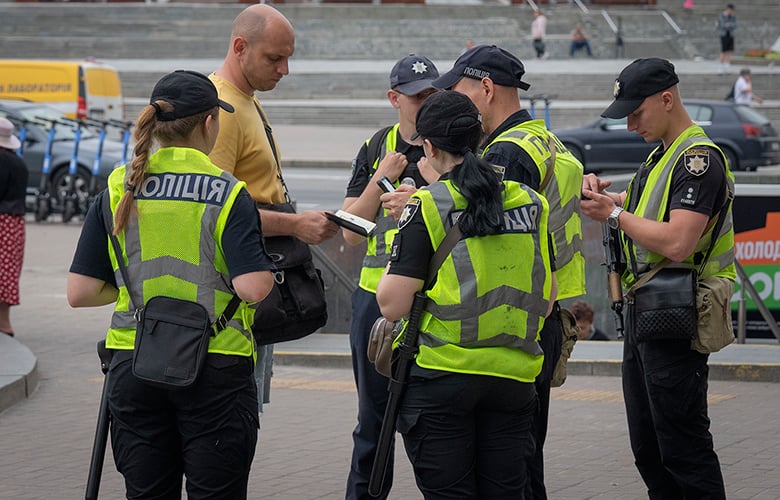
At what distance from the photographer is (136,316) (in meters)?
4.08

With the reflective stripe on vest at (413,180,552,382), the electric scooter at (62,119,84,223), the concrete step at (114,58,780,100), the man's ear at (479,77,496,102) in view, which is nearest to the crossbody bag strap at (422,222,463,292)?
the reflective stripe on vest at (413,180,552,382)

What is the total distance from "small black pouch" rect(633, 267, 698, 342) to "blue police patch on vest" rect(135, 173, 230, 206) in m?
1.89

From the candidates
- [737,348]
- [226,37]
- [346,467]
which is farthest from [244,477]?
[226,37]

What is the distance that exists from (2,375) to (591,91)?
102ft

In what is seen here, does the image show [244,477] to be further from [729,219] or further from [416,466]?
[729,219]

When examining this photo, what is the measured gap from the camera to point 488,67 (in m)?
4.88

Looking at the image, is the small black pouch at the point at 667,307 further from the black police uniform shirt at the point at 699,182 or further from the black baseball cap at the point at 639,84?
the black baseball cap at the point at 639,84

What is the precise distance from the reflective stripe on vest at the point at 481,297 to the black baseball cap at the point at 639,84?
1.09 meters

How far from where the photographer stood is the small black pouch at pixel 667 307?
5023 mm

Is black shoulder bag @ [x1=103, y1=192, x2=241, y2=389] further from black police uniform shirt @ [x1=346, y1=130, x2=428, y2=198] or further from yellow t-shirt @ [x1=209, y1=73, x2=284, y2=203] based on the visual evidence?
black police uniform shirt @ [x1=346, y1=130, x2=428, y2=198]

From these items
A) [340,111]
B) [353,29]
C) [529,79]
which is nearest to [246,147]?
[340,111]

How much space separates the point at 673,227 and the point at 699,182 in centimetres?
21

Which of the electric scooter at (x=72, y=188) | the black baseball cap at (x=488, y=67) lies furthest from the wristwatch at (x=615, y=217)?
the electric scooter at (x=72, y=188)

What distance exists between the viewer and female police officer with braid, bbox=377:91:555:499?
13.6 feet
